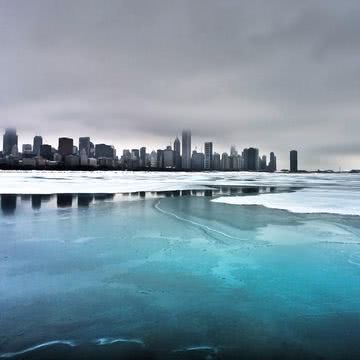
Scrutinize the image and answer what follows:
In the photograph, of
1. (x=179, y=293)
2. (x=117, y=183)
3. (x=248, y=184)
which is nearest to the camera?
(x=179, y=293)

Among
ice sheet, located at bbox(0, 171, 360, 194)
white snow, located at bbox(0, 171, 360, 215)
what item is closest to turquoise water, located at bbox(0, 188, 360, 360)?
white snow, located at bbox(0, 171, 360, 215)

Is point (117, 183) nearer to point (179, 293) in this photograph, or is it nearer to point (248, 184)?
point (248, 184)

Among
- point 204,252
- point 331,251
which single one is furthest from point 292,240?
point 204,252

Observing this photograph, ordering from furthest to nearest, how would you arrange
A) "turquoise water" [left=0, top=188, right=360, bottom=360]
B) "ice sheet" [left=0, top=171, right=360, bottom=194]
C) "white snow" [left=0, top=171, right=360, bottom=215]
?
1. "ice sheet" [left=0, top=171, right=360, bottom=194]
2. "white snow" [left=0, top=171, right=360, bottom=215]
3. "turquoise water" [left=0, top=188, right=360, bottom=360]

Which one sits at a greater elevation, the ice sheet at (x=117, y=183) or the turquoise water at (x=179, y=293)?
the ice sheet at (x=117, y=183)

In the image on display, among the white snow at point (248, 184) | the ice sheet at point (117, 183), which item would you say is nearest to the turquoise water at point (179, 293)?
the white snow at point (248, 184)

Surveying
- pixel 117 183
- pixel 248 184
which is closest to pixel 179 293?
pixel 117 183

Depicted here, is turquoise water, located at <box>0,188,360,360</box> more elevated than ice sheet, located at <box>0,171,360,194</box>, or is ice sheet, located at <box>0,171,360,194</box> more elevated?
ice sheet, located at <box>0,171,360,194</box>

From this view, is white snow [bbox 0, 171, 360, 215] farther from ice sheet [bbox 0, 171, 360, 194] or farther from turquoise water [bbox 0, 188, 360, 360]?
turquoise water [bbox 0, 188, 360, 360]

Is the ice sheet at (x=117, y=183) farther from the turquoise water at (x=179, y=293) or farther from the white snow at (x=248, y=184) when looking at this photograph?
the turquoise water at (x=179, y=293)
